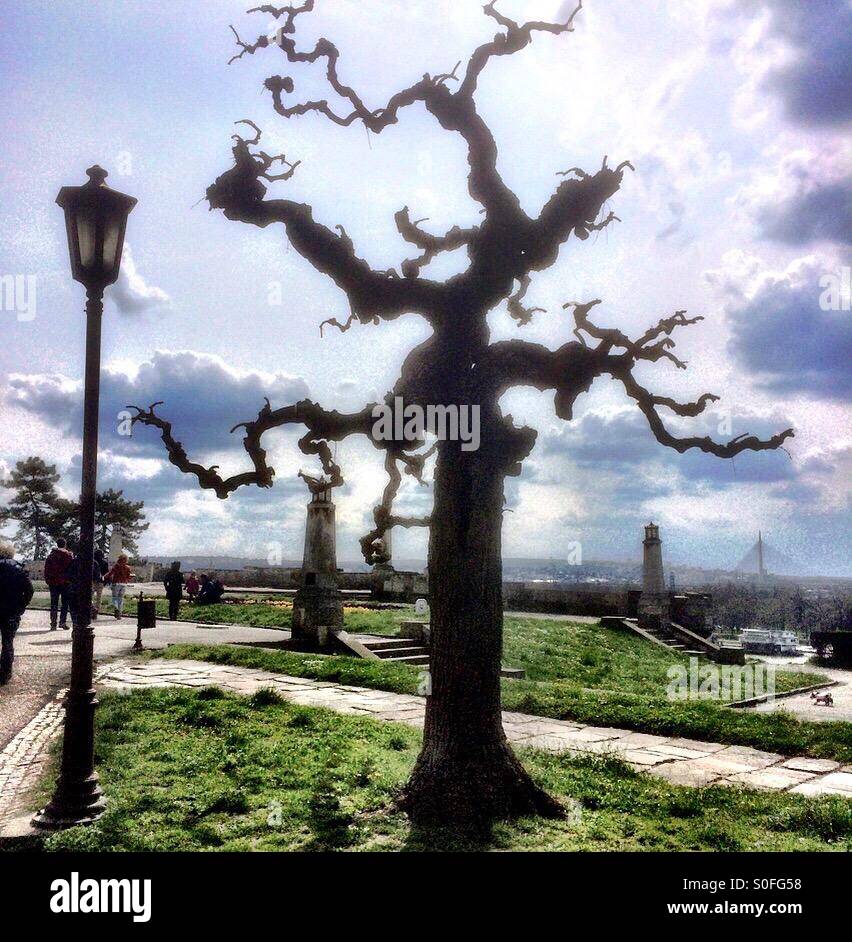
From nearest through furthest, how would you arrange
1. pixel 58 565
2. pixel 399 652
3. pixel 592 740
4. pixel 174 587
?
pixel 592 740
pixel 399 652
pixel 58 565
pixel 174 587

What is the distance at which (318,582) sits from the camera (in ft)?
48.0

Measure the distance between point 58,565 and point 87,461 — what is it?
37.0 ft

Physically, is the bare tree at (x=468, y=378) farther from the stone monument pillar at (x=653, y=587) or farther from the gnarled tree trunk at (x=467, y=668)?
the stone monument pillar at (x=653, y=587)

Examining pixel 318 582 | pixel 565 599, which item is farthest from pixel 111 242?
pixel 565 599

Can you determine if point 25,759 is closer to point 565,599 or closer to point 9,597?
point 9,597

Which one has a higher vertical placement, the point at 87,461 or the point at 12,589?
the point at 87,461

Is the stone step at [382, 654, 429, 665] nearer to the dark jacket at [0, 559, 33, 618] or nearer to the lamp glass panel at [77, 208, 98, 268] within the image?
the dark jacket at [0, 559, 33, 618]

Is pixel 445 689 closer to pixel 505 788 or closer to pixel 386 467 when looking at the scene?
pixel 505 788

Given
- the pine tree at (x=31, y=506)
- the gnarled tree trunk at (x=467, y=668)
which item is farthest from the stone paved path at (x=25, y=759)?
the pine tree at (x=31, y=506)

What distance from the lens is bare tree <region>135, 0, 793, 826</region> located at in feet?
17.2
